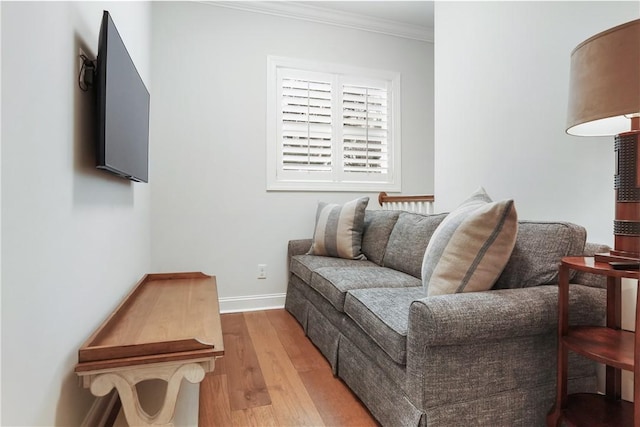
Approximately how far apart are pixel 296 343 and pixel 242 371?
49cm

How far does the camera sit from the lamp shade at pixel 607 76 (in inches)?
41.1

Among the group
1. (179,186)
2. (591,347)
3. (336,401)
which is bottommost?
(336,401)

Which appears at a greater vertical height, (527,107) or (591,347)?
(527,107)

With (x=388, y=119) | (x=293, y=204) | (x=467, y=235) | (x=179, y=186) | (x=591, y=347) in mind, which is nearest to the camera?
(x=591, y=347)

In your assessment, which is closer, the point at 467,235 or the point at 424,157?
the point at 467,235

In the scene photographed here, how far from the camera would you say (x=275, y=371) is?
2.00 meters

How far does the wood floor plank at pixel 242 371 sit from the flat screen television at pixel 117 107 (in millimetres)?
1209

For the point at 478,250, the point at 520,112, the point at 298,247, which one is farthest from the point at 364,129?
the point at 478,250

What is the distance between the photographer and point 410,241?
2322 millimetres

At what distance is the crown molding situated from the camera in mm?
3133

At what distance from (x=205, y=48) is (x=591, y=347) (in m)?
3.29

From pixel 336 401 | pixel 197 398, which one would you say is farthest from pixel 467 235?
pixel 197 398

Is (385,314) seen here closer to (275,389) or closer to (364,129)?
(275,389)

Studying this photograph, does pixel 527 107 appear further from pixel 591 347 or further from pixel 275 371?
pixel 275 371
